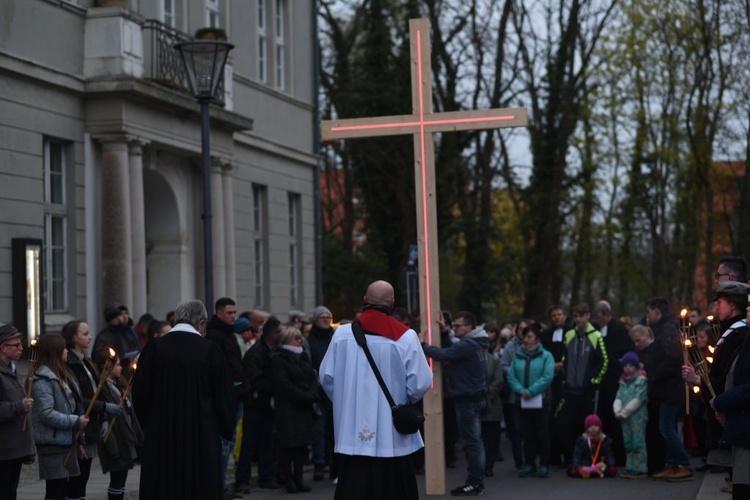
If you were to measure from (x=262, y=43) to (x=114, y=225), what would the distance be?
9.39m

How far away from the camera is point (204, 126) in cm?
1727

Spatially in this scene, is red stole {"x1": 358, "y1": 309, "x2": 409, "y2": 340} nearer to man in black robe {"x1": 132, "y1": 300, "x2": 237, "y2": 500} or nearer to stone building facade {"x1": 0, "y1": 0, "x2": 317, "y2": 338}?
man in black robe {"x1": 132, "y1": 300, "x2": 237, "y2": 500}

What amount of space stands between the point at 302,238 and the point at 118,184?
35.0 ft

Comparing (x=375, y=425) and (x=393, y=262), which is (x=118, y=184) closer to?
(x=375, y=425)

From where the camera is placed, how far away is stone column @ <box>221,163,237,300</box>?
26078 mm

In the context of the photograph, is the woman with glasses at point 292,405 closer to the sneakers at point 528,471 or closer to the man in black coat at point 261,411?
the man in black coat at point 261,411

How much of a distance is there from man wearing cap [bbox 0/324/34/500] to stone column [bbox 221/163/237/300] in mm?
14803

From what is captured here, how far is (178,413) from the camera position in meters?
11.0

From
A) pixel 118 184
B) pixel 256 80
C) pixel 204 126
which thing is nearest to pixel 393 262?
pixel 256 80

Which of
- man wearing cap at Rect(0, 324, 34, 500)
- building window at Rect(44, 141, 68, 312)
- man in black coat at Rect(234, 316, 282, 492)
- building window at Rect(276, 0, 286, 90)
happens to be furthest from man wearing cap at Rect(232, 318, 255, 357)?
building window at Rect(276, 0, 286, 90)

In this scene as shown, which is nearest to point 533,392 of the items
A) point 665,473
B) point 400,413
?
point 665,473

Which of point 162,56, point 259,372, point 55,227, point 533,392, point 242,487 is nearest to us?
point 242,487

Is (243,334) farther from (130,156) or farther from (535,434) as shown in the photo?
(130,156)

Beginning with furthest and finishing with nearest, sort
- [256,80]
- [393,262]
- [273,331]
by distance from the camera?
1. [393,262]
2. [256,80]
3. [273,331]
